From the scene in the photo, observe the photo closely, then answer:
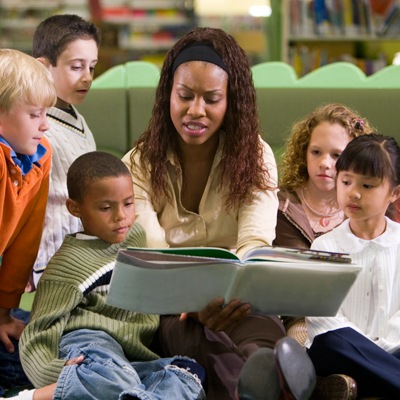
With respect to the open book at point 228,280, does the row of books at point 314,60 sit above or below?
above

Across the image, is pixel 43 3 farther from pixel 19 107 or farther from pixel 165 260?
pixel 165 260

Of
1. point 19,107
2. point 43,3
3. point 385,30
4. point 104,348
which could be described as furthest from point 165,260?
point 43,3

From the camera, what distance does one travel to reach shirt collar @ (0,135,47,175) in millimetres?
1305

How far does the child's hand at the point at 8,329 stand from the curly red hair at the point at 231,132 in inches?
20.8

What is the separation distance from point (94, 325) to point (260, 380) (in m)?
0.44

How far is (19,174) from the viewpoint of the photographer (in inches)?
52.4

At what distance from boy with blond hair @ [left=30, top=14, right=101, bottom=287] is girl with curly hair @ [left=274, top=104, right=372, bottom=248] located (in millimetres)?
660

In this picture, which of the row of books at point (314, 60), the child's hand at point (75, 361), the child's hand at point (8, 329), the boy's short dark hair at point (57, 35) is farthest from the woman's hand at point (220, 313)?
the row of books at point (314, 60)

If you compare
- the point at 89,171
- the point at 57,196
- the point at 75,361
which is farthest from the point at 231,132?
the point at 75,361

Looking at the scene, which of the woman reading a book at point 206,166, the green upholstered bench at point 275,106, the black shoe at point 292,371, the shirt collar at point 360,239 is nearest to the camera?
the black shoe at point 292,371

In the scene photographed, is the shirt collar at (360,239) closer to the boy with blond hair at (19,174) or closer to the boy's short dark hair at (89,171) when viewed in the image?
the boy's short dark hair at (89,171)

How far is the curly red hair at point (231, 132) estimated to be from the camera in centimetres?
157

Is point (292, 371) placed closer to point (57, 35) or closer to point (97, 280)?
point (97, 280)

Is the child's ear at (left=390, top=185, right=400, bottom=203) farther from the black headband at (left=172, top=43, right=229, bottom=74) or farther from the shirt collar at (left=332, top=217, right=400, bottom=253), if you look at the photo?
the black headband at (left=172, top=43, right=229, bottom=74)
